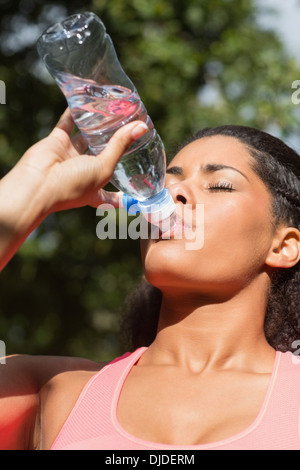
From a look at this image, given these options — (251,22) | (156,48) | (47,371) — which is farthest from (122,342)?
(251,22)

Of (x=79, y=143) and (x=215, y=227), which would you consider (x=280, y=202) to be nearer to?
(x=215, y=227)

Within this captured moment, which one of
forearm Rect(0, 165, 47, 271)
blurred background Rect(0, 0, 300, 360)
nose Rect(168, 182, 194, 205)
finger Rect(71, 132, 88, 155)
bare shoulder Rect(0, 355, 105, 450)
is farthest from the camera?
blurred background Rect(0, 0, 300, 360)

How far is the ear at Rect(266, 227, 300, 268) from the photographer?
2.68m

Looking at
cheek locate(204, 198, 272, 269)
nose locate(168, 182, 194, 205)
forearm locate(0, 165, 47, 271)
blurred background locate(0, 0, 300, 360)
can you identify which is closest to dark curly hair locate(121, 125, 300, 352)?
cheek locate(204, 198, 272, 269)

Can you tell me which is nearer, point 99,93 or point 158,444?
point 158,444

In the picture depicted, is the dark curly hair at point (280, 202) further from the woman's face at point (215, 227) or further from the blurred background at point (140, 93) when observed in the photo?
the blurred background at point (140, 93)

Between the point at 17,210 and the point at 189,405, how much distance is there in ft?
2.80

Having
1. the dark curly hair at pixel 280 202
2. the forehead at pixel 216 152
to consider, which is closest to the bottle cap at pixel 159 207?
the forehead at pixel 216 152

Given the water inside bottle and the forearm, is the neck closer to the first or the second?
the water inside bottle

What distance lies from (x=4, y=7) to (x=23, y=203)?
530 centimetres

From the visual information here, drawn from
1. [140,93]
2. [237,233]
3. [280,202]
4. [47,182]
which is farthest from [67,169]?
[140,93]

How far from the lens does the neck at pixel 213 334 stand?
8.25 ft

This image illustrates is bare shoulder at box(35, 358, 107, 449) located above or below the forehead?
below

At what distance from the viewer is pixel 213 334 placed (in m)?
2.54
